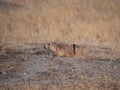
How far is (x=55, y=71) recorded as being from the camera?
725cm

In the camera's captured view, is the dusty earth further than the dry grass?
No

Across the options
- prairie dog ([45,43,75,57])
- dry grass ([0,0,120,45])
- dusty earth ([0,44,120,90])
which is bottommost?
dusty earth ([0,44,120,90])

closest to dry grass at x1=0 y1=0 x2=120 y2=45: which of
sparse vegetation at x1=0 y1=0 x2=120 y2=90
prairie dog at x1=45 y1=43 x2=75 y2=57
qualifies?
sparse vegetation at x1=0 y1=0 x2=120 y2=90

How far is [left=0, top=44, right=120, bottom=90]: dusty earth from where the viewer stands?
251 inches

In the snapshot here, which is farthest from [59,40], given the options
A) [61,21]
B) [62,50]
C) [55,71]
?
[55,71]

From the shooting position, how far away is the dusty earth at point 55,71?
6.37 meters

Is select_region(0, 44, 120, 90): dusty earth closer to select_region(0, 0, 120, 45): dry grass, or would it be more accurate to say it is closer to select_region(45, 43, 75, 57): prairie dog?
select_region(45, 43, 75, 57): prairie dog

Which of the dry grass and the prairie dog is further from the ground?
the dry grass

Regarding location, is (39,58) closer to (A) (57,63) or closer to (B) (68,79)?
(A) (57,63)

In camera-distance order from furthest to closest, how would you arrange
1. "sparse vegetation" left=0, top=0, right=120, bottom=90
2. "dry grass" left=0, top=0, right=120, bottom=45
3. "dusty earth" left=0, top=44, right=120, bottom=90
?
"dry grass" left=0, top=0, right=120, bottom=45 → "sparse vegetation" left=0, top=0, right=120, bottom=90 → "dusty earth" left=0, top=44, right=120, bottom=90

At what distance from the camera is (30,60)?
7.98 m

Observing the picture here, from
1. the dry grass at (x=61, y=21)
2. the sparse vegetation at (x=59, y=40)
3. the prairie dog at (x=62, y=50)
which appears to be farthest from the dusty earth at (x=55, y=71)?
the dry grass at (x=61, y=21)

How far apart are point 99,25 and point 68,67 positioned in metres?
5.24

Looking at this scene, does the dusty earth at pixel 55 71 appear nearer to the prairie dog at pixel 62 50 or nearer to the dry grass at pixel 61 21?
the prairie dog at pixel 62 50
